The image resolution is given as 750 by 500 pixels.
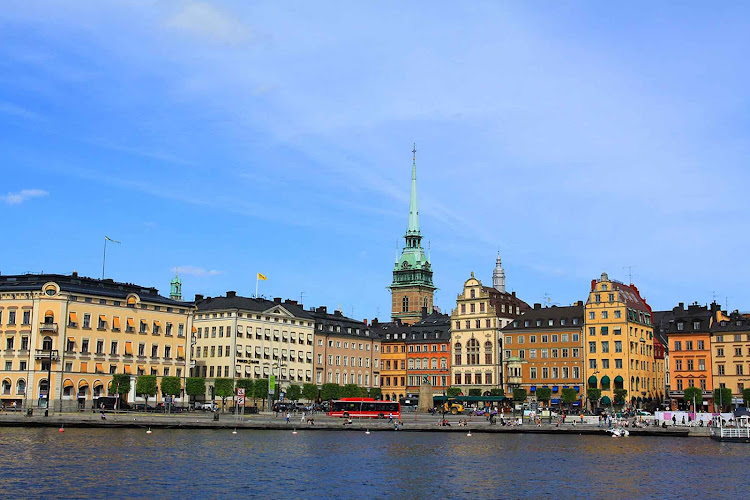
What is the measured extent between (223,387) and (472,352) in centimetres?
4454

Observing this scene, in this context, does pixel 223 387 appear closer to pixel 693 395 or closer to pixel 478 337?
pixel 478 337

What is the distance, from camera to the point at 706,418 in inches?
4026

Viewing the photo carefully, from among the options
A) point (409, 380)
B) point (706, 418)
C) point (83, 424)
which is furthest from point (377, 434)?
point (409, 380)

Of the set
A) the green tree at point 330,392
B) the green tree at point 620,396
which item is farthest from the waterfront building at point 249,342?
the green tree at point 620,396

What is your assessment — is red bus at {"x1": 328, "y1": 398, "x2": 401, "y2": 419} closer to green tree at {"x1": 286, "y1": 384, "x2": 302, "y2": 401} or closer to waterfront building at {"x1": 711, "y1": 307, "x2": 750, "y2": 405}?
green tree at {"x1": 286, "y1": 384, "x2": 302, "y2": 401}

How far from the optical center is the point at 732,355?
140125mm

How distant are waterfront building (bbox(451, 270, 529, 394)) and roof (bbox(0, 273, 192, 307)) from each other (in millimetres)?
50037

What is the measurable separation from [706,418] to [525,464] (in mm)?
47373

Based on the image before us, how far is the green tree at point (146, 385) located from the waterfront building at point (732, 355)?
8256 cm

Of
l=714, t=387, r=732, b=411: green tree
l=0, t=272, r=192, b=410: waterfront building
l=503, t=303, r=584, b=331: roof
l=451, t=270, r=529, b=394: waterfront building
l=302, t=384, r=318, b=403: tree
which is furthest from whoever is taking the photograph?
l=451, t=270, r=529, b=394: waterfront building

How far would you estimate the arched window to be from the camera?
153 meters

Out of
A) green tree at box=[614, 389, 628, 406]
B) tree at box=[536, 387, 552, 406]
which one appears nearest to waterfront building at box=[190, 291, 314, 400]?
tree at box=[536, 387, 552, 406]

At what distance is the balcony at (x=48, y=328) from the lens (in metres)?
113

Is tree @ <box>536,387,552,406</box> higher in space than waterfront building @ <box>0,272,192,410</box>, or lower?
lower
